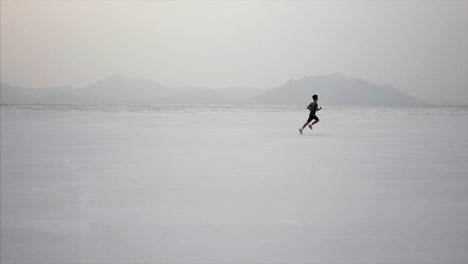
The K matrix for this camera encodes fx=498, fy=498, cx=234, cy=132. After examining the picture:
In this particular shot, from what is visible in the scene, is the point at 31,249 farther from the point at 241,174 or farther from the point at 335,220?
the point at 241,174

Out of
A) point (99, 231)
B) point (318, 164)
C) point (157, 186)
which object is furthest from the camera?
point (318, 164)

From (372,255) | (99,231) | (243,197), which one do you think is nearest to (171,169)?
(243,197)

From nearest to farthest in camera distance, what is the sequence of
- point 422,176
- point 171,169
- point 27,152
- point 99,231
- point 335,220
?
point 99,231
point 335,220
point 422,176
point 171,169
point 27,152

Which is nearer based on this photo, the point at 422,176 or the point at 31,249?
the point at 31,249

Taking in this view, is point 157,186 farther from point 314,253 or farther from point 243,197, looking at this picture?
point 314,253

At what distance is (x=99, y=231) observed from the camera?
17.1 ft

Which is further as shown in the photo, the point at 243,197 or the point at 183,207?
the point at 243,197

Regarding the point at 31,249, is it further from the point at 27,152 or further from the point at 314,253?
the point at 27,152

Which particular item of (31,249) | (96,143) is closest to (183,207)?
(31,249)

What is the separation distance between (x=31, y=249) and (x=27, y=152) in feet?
28.6

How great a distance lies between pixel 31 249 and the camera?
4605 mm

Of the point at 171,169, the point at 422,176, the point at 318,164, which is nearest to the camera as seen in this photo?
the point at 422,176

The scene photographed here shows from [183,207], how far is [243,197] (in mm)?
1034

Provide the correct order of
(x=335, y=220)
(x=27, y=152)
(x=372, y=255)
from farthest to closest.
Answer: (x=27, y=152) → (x=335, y=220) → (x=372, y=255)
